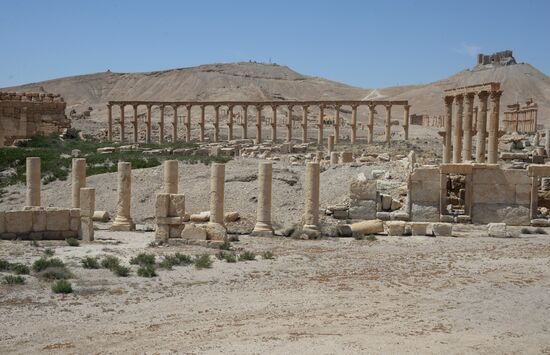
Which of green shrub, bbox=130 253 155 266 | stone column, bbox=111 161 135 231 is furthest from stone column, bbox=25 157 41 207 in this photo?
green shrub, bbox=130 253 155 266

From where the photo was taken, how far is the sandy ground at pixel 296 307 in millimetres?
Answer: 10469

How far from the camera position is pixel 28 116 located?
172 ft

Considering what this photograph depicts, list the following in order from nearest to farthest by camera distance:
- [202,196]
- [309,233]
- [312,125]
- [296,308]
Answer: [296,308]
[309,233]
[202,196]
[312,125]

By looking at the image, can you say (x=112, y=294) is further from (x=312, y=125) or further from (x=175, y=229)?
(x=312, y=125)

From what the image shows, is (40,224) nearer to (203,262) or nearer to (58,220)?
(58,220)

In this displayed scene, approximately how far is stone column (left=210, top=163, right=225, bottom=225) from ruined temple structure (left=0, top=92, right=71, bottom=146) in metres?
30.5

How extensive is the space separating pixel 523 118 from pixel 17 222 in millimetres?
66870

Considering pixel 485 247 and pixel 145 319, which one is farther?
pixel 485 247

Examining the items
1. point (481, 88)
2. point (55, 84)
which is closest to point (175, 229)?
point (481, 88)

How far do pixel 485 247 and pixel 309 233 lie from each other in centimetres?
533

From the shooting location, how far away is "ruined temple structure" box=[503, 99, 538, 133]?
7184cm

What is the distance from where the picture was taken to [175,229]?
1994 cm

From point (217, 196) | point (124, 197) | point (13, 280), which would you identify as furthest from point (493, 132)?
point (13, 280)

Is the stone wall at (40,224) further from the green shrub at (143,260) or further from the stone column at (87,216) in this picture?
the green shrub at (143,260)
